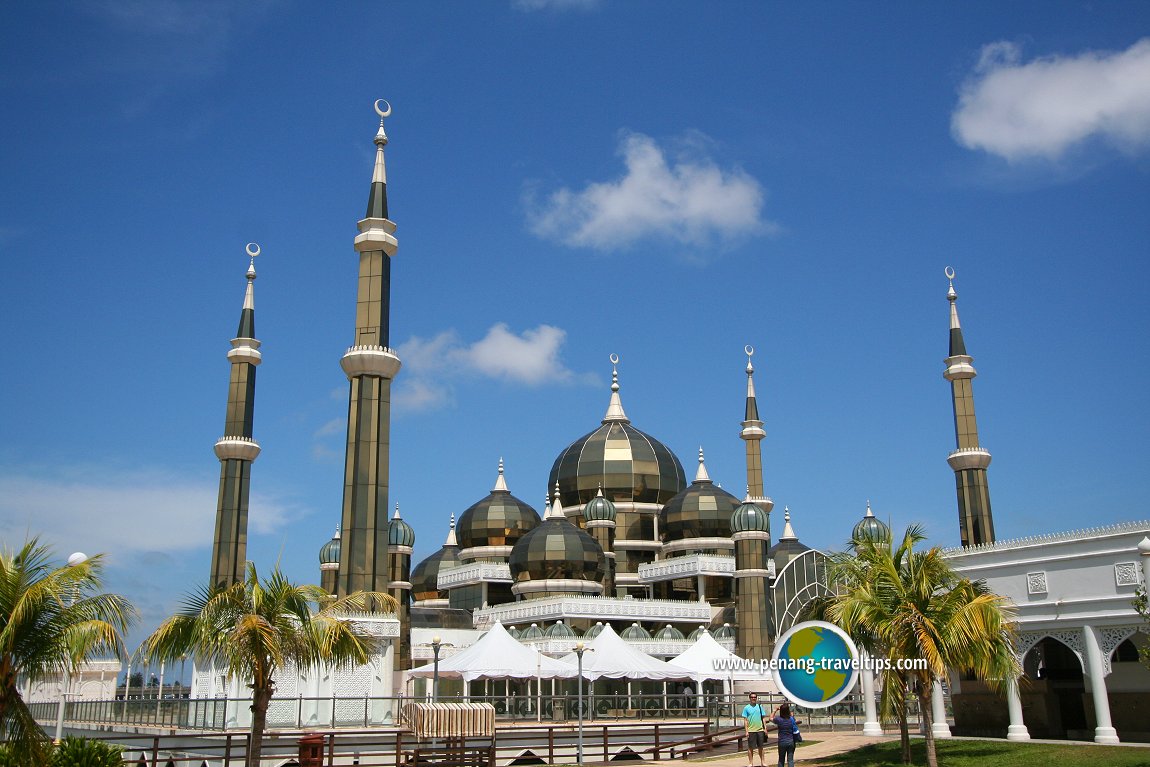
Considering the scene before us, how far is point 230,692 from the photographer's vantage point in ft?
120

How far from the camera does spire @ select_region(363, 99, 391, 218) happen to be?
4212 cm

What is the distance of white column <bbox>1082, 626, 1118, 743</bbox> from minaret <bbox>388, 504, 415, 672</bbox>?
35205 millimetres

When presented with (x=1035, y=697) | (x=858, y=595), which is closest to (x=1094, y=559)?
(x=1035, y=697)

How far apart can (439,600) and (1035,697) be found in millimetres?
46779

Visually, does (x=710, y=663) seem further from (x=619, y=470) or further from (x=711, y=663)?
(x=619, y=470)

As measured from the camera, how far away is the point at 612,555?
6222 cm

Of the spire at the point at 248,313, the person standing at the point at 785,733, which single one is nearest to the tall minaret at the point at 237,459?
the spire at the point at 248,313

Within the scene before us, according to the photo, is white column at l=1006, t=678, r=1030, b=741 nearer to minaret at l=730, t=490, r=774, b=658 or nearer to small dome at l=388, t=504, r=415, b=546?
minaret at l=730, t=490, r=774, b=658

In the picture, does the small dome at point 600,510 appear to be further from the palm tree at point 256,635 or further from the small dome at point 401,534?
the palm tree at point 256,635

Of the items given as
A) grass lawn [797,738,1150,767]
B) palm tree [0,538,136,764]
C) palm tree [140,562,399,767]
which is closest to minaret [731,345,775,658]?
grass lawn [797,738,1150,767]

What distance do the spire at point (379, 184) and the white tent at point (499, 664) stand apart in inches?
653

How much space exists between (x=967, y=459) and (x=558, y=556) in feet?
67.6

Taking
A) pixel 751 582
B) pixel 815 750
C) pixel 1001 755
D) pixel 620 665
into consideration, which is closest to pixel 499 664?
pixel 620 665

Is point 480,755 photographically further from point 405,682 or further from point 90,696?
point 90,696
